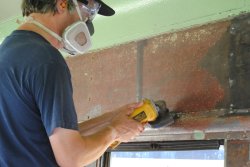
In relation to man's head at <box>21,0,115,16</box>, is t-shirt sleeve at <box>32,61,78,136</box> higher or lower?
lower

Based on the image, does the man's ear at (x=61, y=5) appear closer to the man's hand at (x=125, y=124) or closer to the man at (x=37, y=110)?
the man at (x=37, y=110)

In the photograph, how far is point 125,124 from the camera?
1608 millimetres

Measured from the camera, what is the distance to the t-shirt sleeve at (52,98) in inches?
46.7

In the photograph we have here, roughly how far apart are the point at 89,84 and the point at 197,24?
0.78m

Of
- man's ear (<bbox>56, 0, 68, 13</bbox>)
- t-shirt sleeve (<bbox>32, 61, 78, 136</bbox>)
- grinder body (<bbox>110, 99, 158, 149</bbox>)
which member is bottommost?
grinder body (<bbox>110, 99, 158, 149</bbox>)

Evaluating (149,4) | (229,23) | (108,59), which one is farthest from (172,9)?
(108,59)

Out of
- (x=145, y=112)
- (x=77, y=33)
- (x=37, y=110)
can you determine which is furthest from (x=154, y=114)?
(x=37, y=110)

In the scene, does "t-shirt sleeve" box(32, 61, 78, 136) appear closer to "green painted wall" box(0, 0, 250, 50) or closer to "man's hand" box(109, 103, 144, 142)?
"man's hand" box(109, 103, 144, 142)

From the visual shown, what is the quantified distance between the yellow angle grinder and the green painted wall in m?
0.42

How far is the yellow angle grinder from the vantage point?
1.67 meters

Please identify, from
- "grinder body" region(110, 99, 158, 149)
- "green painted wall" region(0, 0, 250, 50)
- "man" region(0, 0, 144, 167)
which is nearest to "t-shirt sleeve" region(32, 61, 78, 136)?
"man" region(0, 0, 144, 167)

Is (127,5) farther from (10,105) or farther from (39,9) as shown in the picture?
(10,105)

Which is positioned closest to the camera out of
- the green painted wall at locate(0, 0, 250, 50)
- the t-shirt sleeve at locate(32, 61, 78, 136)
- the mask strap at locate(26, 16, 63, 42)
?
the t-shirt sleeve at locate(32, 61, 78, 136)

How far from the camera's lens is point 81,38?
169 centimetres
